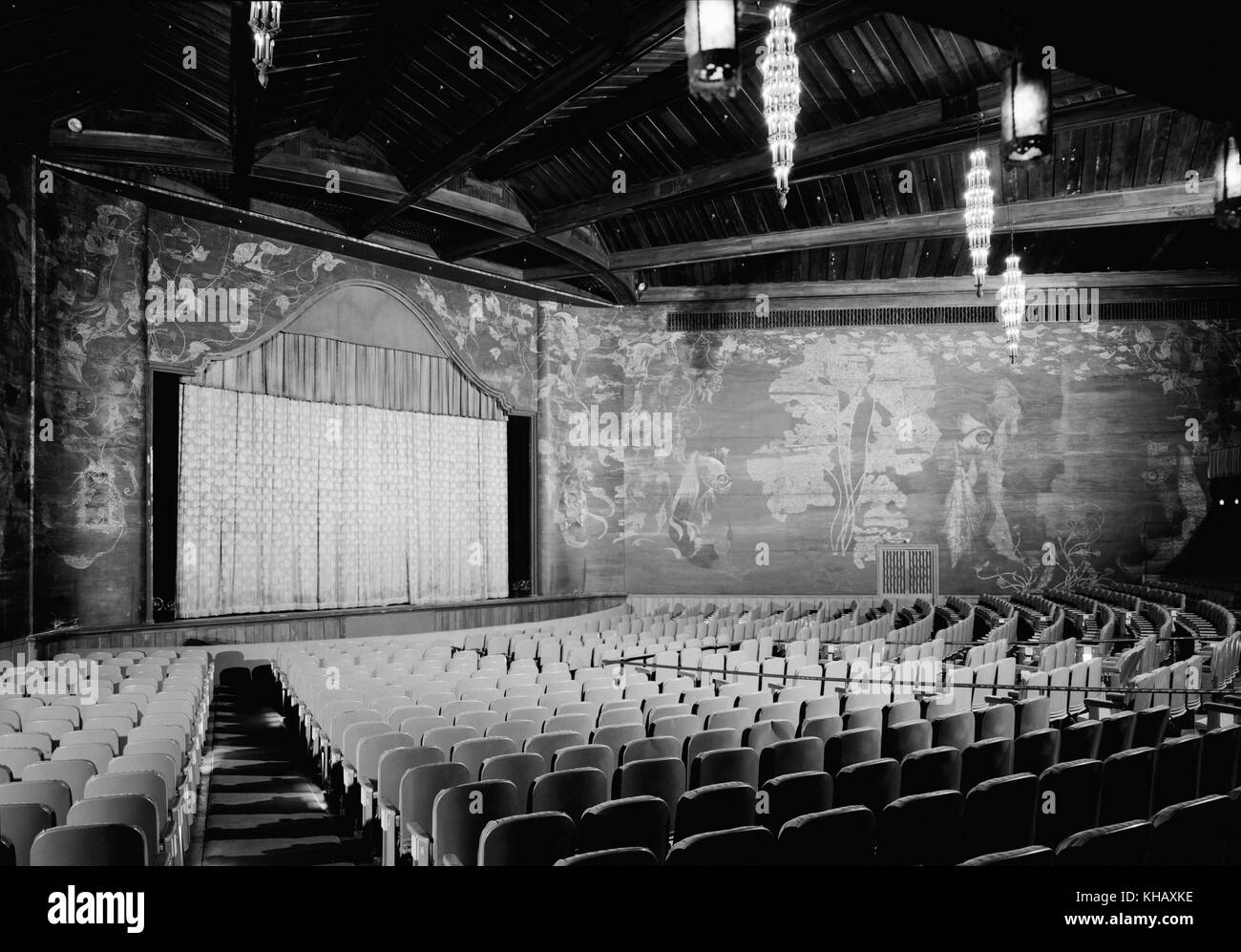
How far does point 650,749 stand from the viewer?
4961mm

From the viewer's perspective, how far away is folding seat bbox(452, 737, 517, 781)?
184 inches

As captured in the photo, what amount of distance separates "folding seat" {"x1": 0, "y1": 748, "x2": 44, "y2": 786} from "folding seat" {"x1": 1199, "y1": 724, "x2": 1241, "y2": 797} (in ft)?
19.2

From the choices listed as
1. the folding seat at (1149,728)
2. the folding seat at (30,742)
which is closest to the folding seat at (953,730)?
the folding seat at (1149,728)

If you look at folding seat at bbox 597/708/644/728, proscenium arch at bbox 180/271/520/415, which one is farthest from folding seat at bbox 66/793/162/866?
proscenium arch at bbox 180/271/520/415

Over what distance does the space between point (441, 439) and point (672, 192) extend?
6472mm

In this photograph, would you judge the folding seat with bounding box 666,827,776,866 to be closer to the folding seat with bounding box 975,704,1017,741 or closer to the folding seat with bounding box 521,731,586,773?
the folding seat with bounding box 521,731,586,773

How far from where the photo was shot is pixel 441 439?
1705 centimetres

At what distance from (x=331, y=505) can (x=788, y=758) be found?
12248 millimetres

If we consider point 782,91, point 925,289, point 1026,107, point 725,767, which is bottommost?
point 725,767

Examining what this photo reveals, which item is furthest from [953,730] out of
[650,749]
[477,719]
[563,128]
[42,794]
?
[563,128]

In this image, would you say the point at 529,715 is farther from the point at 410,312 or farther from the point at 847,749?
the point at 410,312

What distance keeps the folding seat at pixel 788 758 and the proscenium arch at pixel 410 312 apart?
11822 mm
